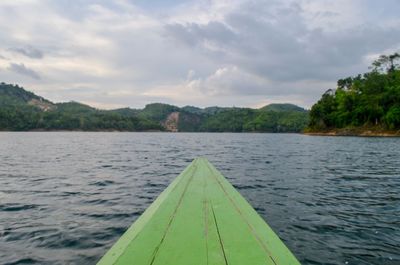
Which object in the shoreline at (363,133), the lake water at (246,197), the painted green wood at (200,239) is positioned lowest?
the lake water at (246,197)

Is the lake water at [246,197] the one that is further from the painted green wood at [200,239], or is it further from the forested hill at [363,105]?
the forested hill at [363,105]

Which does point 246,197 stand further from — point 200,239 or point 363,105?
point 363,105

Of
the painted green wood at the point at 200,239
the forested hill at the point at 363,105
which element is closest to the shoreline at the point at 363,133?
the forested hill at the point at 363,105

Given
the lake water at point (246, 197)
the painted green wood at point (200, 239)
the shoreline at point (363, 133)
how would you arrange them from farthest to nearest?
the shoreline at point (363, 133) < the lake water at point (246, 197) < the painted green wood at point (200, 239)

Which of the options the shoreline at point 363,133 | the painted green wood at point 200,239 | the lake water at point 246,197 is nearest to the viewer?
the painted green wood at point 200,239

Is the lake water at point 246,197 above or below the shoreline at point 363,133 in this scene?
below

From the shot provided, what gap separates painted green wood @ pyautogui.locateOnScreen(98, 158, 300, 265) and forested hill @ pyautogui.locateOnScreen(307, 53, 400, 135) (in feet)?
324

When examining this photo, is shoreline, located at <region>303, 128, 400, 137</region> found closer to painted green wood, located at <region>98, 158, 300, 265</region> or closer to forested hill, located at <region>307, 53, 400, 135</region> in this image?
forested hill, located at <region>307, 53, 400, 135</region>

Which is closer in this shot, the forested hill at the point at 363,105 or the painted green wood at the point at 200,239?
the painted green wood at the point at 200,239

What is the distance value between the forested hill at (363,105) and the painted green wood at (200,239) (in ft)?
324

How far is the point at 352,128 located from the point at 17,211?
108791 mm

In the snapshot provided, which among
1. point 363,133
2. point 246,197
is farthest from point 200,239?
point 363,133

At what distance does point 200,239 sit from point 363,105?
11339 cm

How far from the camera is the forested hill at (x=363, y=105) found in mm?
93938
